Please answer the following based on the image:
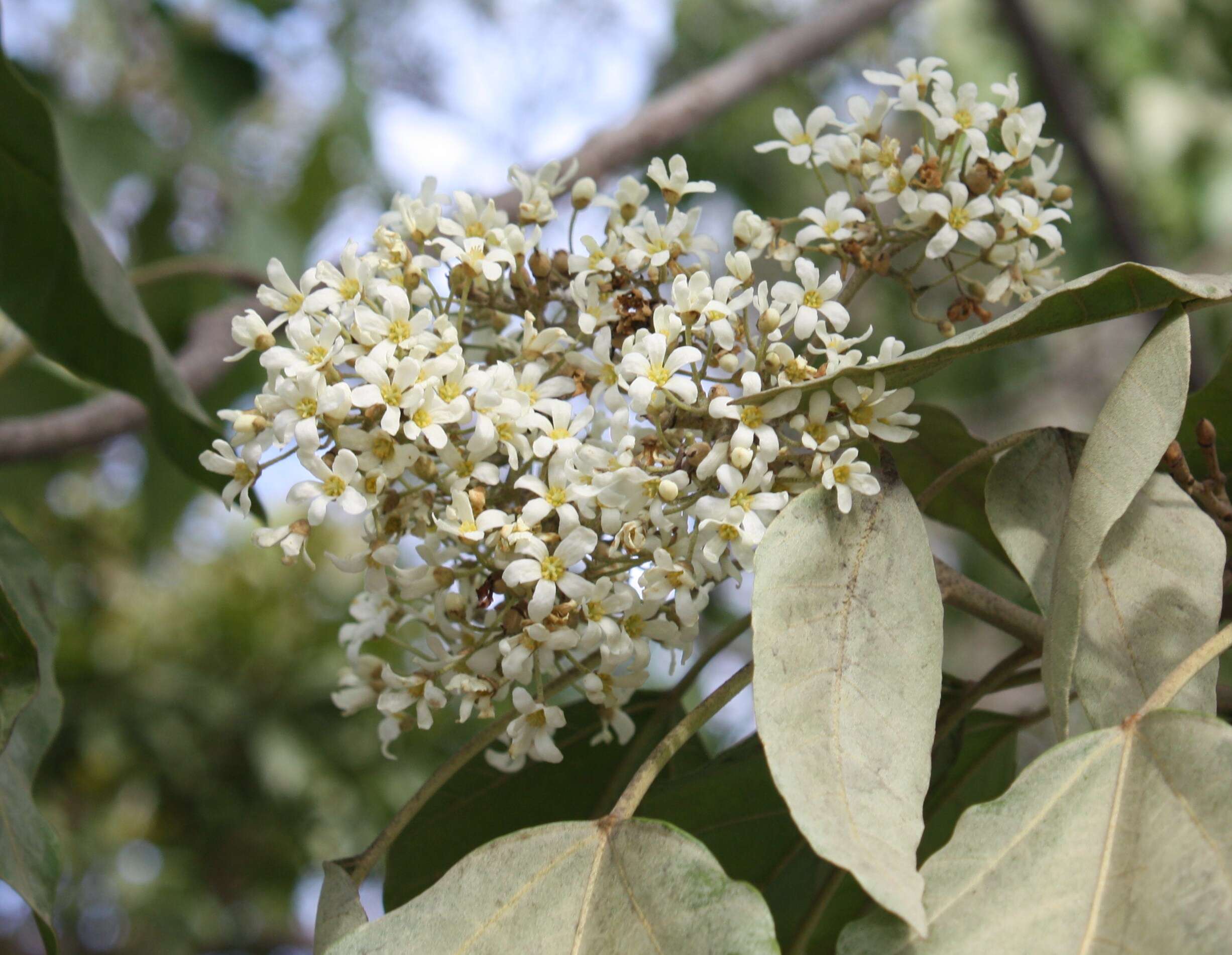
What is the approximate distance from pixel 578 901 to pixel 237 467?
0.99ft

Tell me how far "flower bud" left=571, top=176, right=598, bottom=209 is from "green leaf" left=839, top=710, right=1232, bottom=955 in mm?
463

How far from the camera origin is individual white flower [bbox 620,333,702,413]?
0.59m

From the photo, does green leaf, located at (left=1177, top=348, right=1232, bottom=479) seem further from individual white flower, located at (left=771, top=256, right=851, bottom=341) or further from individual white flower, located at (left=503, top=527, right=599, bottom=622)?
individual white flower, located at (left=503, top=527, right=599, bottom=622)

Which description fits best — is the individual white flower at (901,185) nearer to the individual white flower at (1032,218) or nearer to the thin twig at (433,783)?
the individual white flower at (1032,218)

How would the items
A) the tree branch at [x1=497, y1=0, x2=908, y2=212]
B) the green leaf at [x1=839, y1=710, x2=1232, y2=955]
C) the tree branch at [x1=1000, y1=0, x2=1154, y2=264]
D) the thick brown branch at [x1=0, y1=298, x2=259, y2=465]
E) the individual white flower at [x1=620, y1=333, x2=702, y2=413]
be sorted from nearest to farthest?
the green leaf at [x1=839, y1=710, x2=1232, y2=955] < the individual white flower at [x1=620, y1=333, x2=702, y2=413] < the thick brown branch at [x1=0, y1=298, x2=259, y2=465] < the tree branch at [x1=497, y1=0, x2=908, y2=212] < the tree branch at [x1=1000, y1=0, x2=1154, y2=264]

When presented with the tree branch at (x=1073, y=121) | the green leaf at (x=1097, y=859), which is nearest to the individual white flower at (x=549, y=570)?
the green leaf at (x=1097, y=859)

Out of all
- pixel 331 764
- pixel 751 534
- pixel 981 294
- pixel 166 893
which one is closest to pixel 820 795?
pixel 751 534

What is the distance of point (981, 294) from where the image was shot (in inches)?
28.9

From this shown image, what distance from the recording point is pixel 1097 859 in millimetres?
520

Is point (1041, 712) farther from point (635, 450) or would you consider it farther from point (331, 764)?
point (331, 764)

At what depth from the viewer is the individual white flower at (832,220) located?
688 mm

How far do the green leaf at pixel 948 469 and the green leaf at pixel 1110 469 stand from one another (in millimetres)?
191

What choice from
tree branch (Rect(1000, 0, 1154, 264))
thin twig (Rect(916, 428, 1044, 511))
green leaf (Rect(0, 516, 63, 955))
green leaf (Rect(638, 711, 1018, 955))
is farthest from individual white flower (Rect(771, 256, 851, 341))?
tree branch (Rect(1000, 0, 1154, 264))

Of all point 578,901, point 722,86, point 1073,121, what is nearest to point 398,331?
point 578,901
